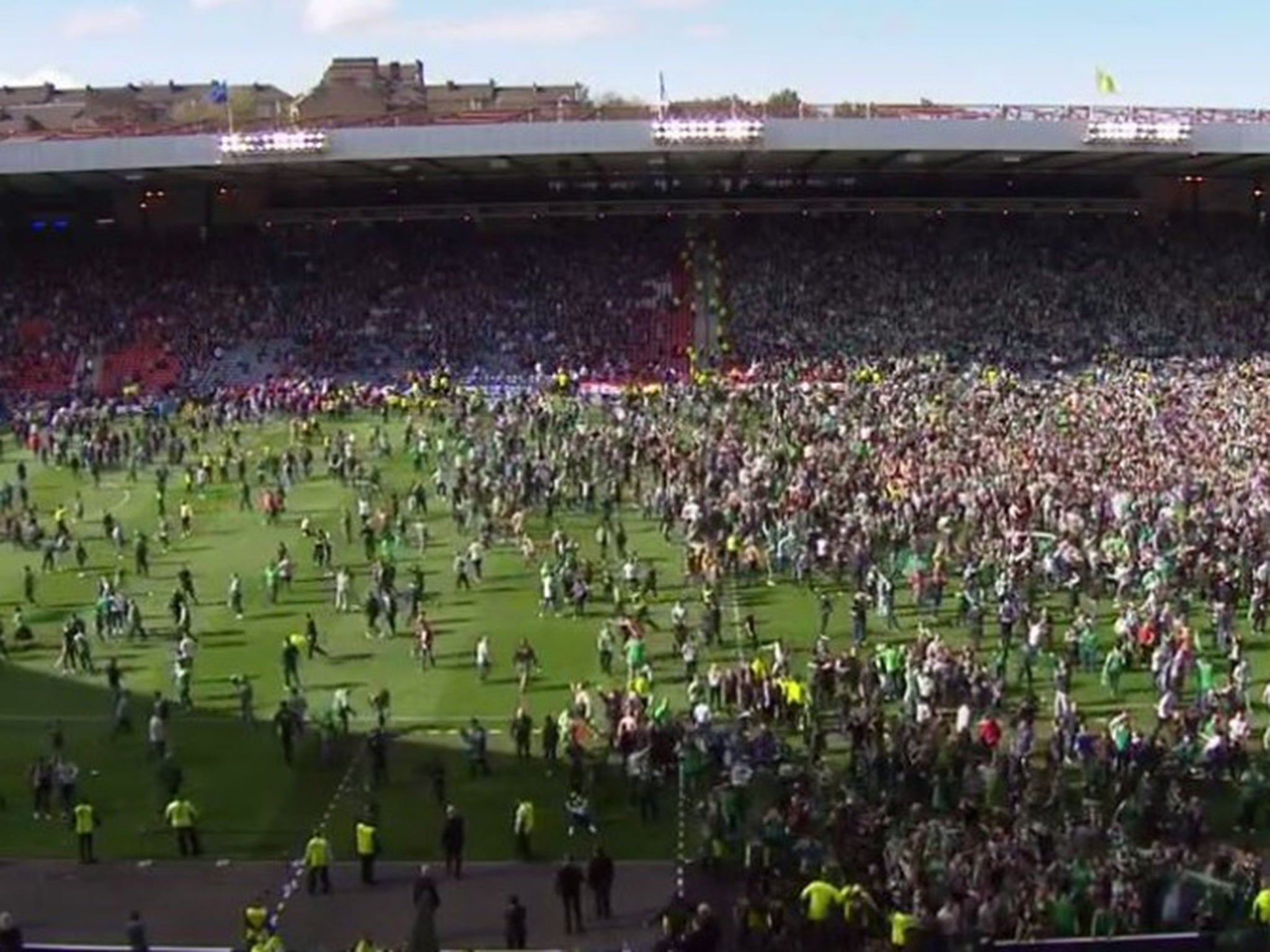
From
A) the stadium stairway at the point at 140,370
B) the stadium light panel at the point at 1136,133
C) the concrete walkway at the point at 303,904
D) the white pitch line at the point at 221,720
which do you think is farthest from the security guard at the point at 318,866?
the stadium light panel at the point at 1136,133

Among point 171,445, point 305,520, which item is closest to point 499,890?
point 305,520

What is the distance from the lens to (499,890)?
20219 millimetres

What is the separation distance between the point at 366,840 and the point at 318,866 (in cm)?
62

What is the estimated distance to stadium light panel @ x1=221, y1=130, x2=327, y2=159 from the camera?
5912 centimetres

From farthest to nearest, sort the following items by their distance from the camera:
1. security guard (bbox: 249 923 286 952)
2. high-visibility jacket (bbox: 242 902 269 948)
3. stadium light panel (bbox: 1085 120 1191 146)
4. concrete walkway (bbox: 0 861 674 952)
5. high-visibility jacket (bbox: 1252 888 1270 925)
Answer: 1. stadium light panel (bbox: 1085 120 1191 146)
2. concrete walkway (bbox: 0 861 674 952)
3. high-visibility jacket (bbox: 242 902 269 948)
4. high-visibility jacket (bbox: 1252 888 1270 925)
5. security guard (bbox: 249 923 286 952)

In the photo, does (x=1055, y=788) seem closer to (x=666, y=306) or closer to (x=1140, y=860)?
(x=1140, y=860)

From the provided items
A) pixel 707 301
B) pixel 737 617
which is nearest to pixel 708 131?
pixel 707 301

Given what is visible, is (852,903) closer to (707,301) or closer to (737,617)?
(737,617)

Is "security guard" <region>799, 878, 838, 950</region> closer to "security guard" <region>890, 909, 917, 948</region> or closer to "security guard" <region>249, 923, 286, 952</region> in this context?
"security guard" <region>890, 909, 917, 948</region>

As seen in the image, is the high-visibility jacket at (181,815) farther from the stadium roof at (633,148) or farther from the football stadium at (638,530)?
the stadium roof at (633,148)

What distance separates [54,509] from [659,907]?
2697cm

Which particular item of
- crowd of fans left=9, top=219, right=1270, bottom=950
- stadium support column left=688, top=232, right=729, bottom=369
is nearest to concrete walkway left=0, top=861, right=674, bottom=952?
crowd of fans left=9, top=219, right=1270, bottom=950

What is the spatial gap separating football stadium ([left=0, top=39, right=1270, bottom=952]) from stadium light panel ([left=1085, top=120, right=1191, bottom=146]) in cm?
18

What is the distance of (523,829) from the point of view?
2095 centimetres
